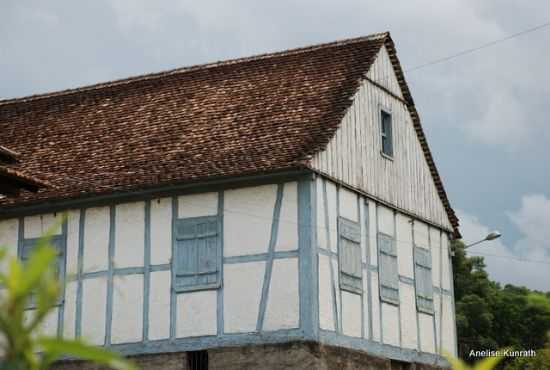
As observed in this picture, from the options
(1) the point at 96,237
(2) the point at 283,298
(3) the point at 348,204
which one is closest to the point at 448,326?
(3) the point at 348,204

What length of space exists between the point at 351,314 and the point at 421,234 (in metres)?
4.43

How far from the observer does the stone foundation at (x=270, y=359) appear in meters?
18.4

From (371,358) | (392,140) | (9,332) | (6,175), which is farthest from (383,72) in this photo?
(9,332)

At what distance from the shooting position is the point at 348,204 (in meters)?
20.7

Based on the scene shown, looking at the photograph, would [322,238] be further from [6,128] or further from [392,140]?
[6,128]

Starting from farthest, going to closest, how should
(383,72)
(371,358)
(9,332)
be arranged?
1. (383,72)
2. (371,358)
3. (9,332)

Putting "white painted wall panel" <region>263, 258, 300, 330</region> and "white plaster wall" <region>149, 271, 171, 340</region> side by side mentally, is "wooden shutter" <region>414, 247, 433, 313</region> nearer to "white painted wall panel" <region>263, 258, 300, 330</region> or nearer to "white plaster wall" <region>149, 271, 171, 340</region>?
"white painted wall panel" <region>263, 258, 300, 330</region>

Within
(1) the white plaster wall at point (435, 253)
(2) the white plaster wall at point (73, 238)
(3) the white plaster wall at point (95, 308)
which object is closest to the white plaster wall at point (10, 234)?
(2) the white plaster wall at point (73, 238)

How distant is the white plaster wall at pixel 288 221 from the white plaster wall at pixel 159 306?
7.87 ft

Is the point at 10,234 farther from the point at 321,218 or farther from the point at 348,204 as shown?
the point at 348,204

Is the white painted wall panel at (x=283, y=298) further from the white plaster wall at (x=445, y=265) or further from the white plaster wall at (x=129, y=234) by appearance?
the white plaster wall at (x=445, y=265)

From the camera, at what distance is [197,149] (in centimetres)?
2122

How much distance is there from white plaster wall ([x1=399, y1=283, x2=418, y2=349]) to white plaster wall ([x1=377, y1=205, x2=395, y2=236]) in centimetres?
118

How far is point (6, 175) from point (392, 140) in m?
11.0
